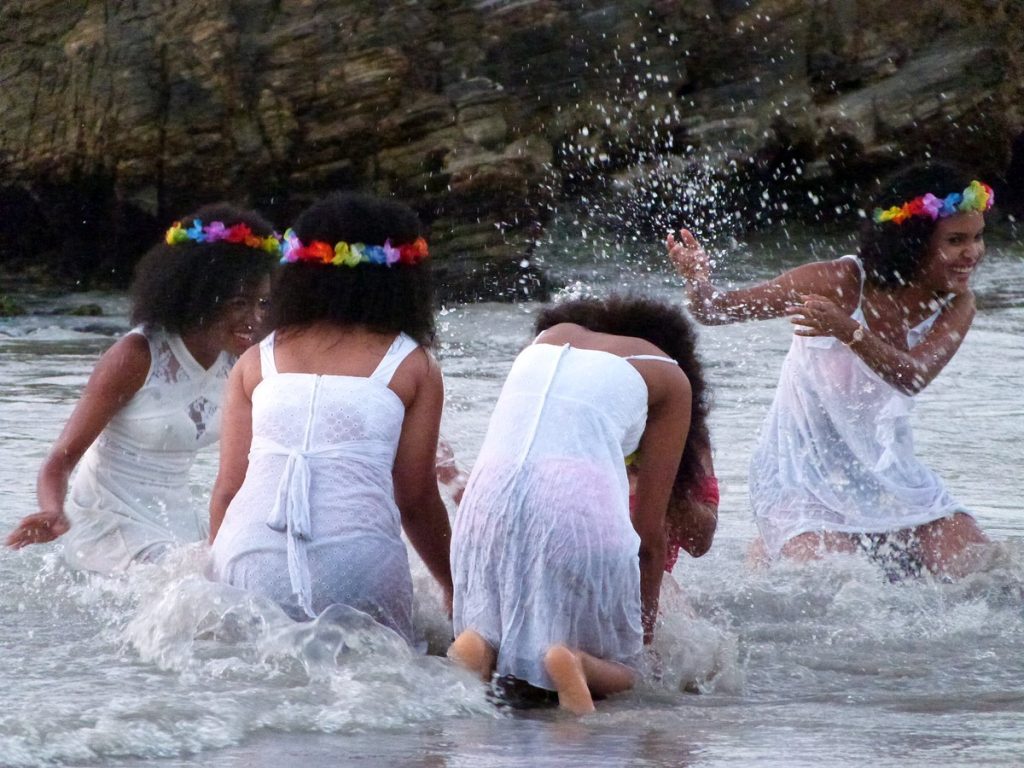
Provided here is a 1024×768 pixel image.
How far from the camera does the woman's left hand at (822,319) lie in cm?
570

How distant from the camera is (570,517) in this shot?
4.37 metres

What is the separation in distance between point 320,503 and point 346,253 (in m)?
0.68

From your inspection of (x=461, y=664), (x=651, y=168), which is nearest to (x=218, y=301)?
(x=461, y=664)

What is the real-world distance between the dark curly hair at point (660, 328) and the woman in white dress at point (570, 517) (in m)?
0.08

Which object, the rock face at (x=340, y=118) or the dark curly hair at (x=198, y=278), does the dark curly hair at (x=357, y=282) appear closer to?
the dark curly hair at (x=198, y=278)

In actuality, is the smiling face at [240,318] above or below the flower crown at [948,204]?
below

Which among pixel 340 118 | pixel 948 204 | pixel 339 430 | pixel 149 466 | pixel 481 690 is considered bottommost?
pixel 481 690

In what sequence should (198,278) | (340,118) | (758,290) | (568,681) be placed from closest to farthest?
1. (568,681)
2. (198,278)
3. (758,290)
4. (340,118)

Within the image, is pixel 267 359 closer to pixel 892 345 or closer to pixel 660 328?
pixel 660 328

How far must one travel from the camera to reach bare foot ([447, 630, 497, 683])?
4406mm

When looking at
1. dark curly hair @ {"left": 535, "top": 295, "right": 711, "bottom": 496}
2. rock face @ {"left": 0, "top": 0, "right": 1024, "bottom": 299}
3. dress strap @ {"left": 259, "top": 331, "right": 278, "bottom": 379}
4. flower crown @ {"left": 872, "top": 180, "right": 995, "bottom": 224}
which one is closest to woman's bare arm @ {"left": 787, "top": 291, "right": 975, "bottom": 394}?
flower crown @ {"left": 872, "top": 180, "right": 995, "bottom": 224}

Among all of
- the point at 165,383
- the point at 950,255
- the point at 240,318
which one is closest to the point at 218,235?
the point at 240,318

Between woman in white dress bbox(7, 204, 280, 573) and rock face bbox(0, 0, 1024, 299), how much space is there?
1180cm

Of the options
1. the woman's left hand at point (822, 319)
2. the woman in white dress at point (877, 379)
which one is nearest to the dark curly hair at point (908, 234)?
the woman in white dress at point (877, 379)
